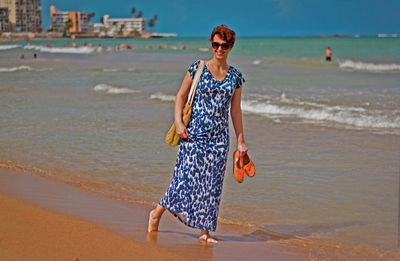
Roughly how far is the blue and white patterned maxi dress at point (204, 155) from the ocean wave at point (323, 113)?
272 inches

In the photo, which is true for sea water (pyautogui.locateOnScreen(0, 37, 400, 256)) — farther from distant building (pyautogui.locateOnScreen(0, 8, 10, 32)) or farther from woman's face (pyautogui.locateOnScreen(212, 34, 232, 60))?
distant building (pyautogui.locateOnScreen(0, 8, 10, 32))

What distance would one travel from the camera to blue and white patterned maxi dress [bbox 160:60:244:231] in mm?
3994

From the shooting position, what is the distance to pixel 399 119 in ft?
35.9

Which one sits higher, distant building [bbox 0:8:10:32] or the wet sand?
distant building [bbox 0:8:10:32]

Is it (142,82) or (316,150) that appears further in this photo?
(142,82)

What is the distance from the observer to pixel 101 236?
4027 millimetres

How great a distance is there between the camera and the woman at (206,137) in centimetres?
397

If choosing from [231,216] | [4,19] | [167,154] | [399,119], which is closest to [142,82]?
[399,119]

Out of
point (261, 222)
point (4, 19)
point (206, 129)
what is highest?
point (4, 19)

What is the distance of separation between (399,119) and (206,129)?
8013mm

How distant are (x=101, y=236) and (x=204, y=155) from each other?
0.99 meters

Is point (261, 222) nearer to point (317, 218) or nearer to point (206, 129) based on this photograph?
point (317, 218)

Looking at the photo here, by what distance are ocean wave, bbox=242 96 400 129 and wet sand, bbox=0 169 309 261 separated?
6545 millimetres

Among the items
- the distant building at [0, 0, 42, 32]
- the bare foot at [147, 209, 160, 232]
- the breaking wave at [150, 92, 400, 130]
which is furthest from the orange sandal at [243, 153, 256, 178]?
the distant building at [0, 0, 42, 32]
